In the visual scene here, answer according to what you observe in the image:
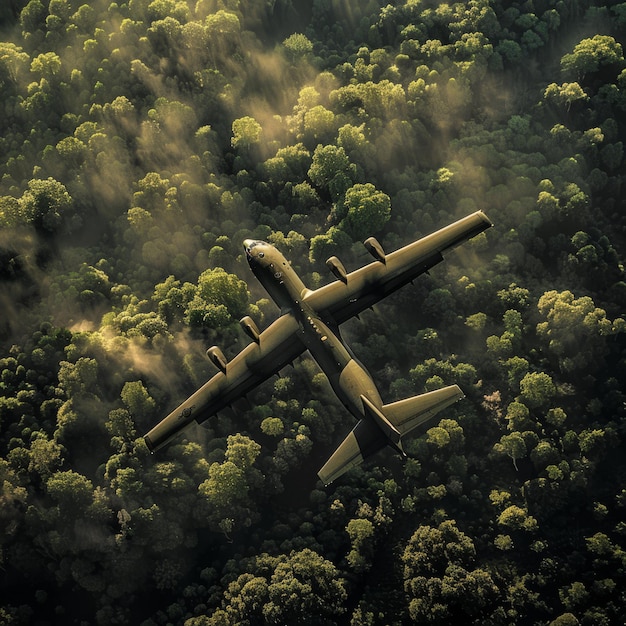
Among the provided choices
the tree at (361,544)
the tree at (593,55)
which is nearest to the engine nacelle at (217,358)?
the tree at (361,544)

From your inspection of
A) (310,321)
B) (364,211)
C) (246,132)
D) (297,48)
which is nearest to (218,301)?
(310,321)

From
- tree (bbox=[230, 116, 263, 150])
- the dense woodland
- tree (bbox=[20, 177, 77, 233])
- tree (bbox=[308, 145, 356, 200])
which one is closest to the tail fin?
the dense woodland

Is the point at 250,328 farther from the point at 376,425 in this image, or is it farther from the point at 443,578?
the point at 443,578

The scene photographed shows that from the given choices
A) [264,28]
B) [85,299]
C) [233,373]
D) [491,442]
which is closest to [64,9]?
[264,28]

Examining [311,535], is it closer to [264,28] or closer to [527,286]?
[527,286]

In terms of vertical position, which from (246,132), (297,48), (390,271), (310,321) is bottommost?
(310,321)
